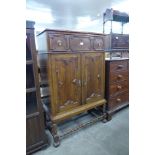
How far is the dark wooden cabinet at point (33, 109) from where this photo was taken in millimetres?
1510

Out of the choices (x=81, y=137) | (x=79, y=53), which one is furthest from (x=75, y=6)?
(x=81, y=137)

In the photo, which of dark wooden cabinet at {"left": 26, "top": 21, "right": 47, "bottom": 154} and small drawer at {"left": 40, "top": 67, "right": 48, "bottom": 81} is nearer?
dark wooden cabinet at {"left": 26, "top": 21, "right": 47, "bottom": 154}

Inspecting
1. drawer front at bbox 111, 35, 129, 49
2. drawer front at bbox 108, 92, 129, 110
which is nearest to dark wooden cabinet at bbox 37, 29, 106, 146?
drawer front at bbox 108, 92, 129, 110

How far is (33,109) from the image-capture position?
1624 millimetres

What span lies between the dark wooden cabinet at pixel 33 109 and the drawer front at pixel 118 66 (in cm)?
118

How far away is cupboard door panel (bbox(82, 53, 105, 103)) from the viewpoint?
6.25 feet

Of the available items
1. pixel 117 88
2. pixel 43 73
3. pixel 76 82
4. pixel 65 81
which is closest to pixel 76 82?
pixel 76 82

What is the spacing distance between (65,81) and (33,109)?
500 millimetres

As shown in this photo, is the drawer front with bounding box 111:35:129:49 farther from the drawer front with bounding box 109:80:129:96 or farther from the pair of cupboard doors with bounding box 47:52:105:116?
the drawer front with bounding box 109:80:129:96

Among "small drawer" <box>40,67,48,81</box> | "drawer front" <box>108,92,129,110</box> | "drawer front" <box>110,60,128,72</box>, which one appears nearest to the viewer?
"small drawer" <box>40,67,48,81</box>

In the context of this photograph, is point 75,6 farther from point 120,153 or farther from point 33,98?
point 120,153

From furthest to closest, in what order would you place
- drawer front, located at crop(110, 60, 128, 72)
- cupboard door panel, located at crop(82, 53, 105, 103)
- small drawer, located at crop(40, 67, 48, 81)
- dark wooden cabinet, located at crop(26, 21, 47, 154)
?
drawer front, located at crop(110, 60, 128, 72) → cupboard door panel, located at crop(82, 53, 105, 103) → small drawer, located at crop(40, 67, 48, 81) → dark wooden cabinet, located at crop(26, 21, 47, 154)
